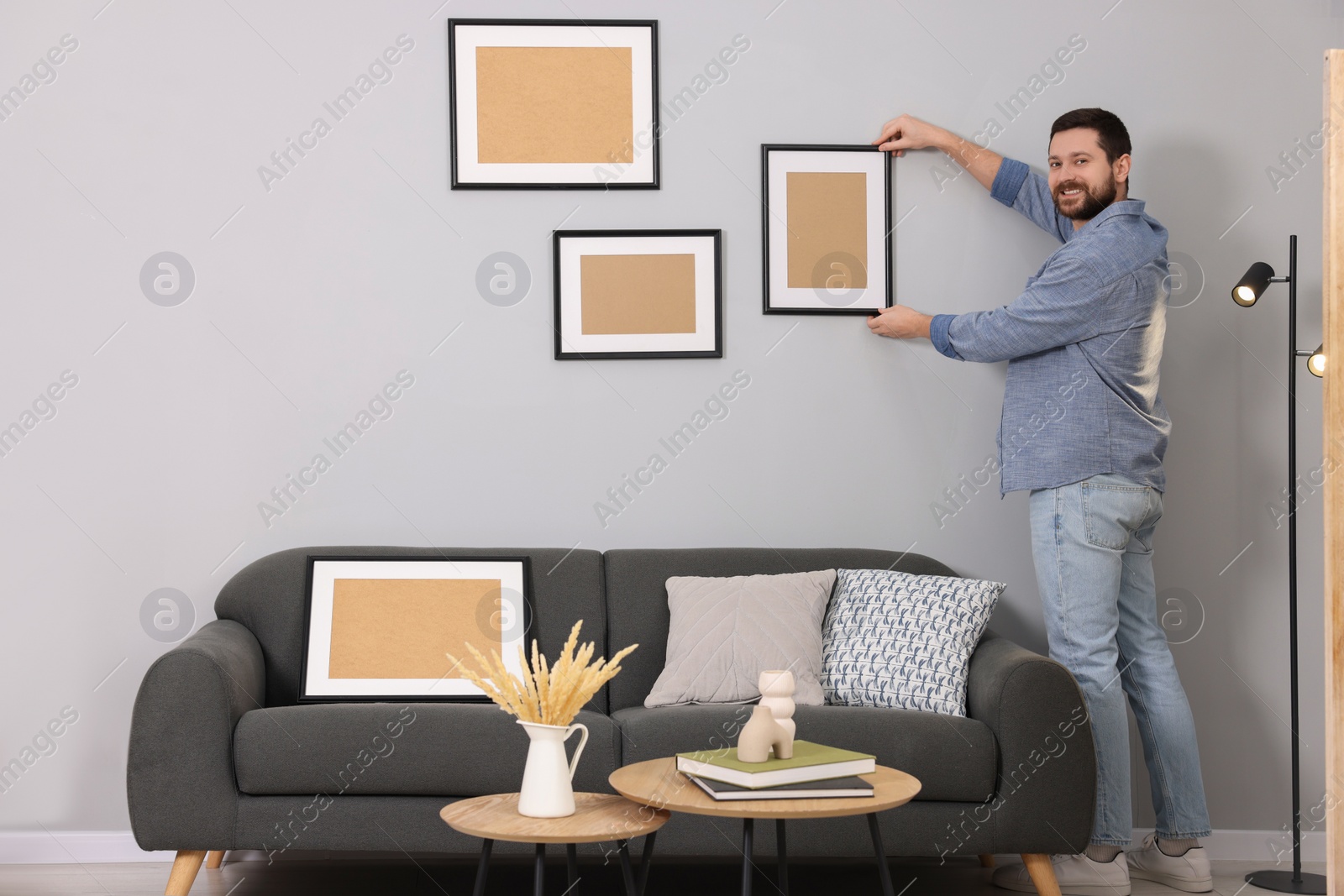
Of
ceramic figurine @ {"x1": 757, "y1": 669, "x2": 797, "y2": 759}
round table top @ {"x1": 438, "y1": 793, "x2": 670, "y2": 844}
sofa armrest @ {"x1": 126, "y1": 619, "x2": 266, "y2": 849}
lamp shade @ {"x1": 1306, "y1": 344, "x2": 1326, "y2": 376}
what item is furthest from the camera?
lamp shade @ {"x1": 1306, "y1": 344, "x2": 1326, "y2": 376}

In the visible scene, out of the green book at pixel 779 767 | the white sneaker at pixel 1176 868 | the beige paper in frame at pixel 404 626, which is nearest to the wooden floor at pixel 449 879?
the white sneaker at pixel 1176 868

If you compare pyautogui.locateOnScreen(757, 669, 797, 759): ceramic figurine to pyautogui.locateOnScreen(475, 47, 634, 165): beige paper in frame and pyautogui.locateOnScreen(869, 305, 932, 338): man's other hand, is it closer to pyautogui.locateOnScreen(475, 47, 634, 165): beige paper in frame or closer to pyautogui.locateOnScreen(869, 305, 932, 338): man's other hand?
pyautogui.locateOnScreen(869, 305, 932, 338): man's other hand

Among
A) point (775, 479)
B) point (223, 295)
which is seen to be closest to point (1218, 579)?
point (775, 479)

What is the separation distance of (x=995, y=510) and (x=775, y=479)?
0.68 metres

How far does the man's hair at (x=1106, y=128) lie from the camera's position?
2807 mm

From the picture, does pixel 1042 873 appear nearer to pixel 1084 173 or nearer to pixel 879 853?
pixel 879 853

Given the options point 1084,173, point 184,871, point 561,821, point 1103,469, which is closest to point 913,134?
point 1084,173

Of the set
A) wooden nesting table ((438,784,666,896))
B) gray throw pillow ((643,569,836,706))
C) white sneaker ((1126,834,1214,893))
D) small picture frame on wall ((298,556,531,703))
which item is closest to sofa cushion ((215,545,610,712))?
small picture frame on wall ((298,556,531,703))

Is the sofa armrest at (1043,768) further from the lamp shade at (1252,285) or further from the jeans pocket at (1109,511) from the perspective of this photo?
the lamp shade at (1252,285)

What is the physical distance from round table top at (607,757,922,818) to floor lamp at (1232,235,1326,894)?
1.64 meters

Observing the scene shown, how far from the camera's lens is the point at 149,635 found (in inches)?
119

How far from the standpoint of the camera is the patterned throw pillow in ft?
8.32

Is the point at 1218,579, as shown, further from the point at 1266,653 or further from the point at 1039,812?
the point at 1039,812

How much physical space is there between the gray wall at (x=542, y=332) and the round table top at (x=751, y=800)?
1.35 m
